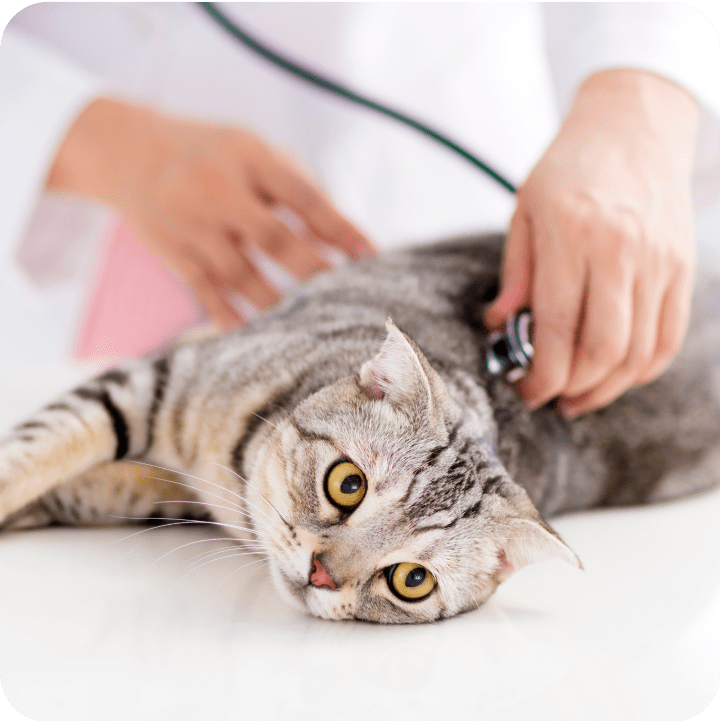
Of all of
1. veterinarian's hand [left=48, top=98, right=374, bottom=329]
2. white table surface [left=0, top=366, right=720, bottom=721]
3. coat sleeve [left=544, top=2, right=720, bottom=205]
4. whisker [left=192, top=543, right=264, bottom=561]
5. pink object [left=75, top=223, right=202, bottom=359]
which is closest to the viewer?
white table surface [left=0, top=366, right=720, bottom=721]

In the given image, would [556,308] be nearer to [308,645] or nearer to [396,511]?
[396,511]

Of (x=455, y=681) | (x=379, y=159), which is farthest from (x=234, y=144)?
(x=455, y=681)

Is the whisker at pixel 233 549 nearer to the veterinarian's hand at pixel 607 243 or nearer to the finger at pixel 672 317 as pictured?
the veterinarian's hand at pixel 607 243

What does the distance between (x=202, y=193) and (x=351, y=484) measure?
1.03 meters

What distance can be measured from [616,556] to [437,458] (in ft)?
1.17

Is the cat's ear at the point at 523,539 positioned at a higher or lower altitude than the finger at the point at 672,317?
lower

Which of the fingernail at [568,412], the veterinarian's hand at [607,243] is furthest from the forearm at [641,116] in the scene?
the fingernail at [568,412]

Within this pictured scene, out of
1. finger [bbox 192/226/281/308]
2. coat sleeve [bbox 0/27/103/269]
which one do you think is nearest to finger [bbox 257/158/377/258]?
finger [bbox 192/226/281/308]

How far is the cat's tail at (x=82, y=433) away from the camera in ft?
2.72

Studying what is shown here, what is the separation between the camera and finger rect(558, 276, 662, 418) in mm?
977

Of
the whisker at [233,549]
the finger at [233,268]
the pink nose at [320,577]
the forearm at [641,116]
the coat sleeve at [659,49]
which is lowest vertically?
the finger at [233,268]

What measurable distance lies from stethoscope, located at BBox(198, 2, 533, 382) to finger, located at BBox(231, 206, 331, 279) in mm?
401

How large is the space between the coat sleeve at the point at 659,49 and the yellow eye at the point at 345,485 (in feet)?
2.68

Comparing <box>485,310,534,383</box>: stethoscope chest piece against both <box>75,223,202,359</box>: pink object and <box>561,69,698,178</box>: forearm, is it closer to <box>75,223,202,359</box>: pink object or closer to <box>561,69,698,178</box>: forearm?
<box>561,69,698,178</box>: forearm
